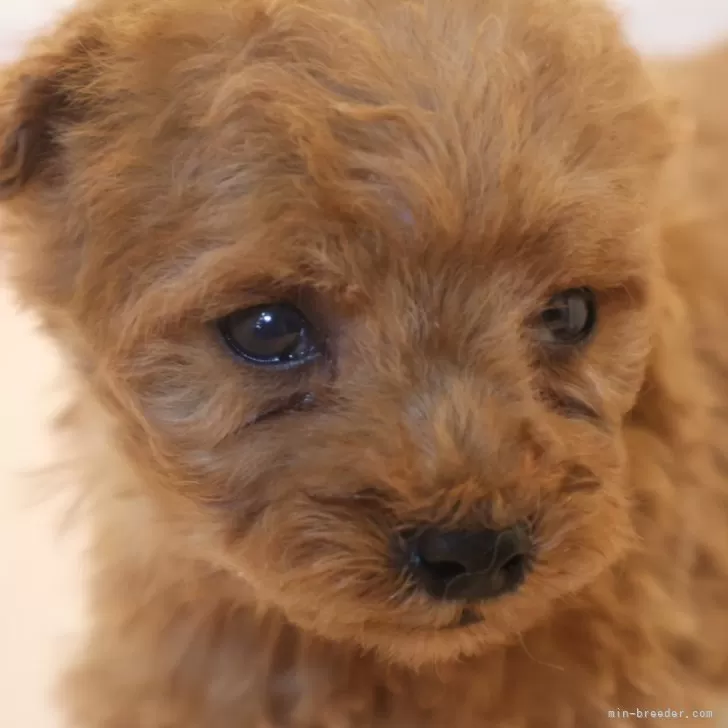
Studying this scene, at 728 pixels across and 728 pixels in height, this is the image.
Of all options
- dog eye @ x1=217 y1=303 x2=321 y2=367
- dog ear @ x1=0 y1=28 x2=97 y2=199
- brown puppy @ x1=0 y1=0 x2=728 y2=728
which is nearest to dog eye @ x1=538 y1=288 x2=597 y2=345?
brown puppy @ x1=0 y1=0 x2=728 y2=728

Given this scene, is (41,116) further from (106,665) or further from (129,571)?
(106,665)

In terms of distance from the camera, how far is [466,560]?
1.01 meters

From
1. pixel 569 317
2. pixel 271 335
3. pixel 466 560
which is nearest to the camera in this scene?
pixel 466 560

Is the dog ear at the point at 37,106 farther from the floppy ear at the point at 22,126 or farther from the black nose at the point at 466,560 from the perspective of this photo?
the black nose at the point at 466,560

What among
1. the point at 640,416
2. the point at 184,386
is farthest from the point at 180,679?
the point at 640,416

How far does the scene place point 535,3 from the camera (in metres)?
1.17

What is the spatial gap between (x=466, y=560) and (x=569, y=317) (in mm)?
339

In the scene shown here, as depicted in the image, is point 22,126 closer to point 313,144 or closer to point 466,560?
point 313,144

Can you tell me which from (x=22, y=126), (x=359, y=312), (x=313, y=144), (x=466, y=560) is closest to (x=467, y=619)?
(x=466, y=560)

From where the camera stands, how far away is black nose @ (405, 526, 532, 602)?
1005 mm

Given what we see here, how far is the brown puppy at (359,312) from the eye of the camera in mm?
1034

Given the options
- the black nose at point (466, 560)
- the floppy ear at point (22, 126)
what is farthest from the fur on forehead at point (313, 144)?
the black nose at point (466, 560)

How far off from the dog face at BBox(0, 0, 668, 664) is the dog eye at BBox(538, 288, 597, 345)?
1 cm

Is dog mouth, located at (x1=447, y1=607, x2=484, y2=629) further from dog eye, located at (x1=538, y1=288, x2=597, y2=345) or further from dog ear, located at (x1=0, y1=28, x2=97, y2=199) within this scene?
dog ear, located at (x1=0, y1=28, x2=97, y2=199)
